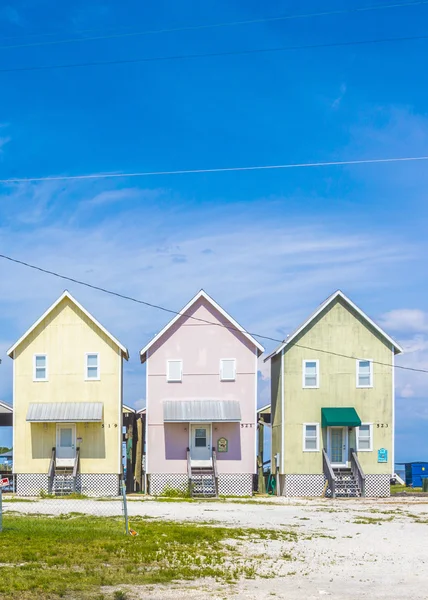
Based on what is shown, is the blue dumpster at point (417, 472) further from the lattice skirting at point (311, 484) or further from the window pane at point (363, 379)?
the window pane at point (363, 379)

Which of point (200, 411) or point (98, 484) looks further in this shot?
point (200, 411)

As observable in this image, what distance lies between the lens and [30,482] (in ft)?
141

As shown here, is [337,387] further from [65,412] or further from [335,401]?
[65,412]

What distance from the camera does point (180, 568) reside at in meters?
Answer: 15.5

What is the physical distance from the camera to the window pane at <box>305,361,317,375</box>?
44.0 m

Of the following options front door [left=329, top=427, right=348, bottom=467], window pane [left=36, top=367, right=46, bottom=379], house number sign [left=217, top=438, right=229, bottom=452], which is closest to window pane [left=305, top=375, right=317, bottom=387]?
front door [left=329, top=427, right=348, bottom=467]

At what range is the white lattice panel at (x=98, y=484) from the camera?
1670 inches

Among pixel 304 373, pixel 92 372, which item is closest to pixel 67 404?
pixel 92 372

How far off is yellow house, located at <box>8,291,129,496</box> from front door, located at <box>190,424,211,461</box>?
143 inches

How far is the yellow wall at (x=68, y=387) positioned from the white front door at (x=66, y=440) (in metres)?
0.25

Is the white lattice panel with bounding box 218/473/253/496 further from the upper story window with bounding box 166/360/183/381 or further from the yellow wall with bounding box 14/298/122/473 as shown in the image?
the upper story window with bounding box 166/360/183/381

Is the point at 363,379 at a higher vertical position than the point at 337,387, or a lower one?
higher

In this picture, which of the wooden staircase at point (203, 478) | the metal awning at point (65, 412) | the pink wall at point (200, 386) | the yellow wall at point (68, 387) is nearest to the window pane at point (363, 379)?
the pink wall at point (200, 386)

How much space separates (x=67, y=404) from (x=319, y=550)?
86.0 ft
